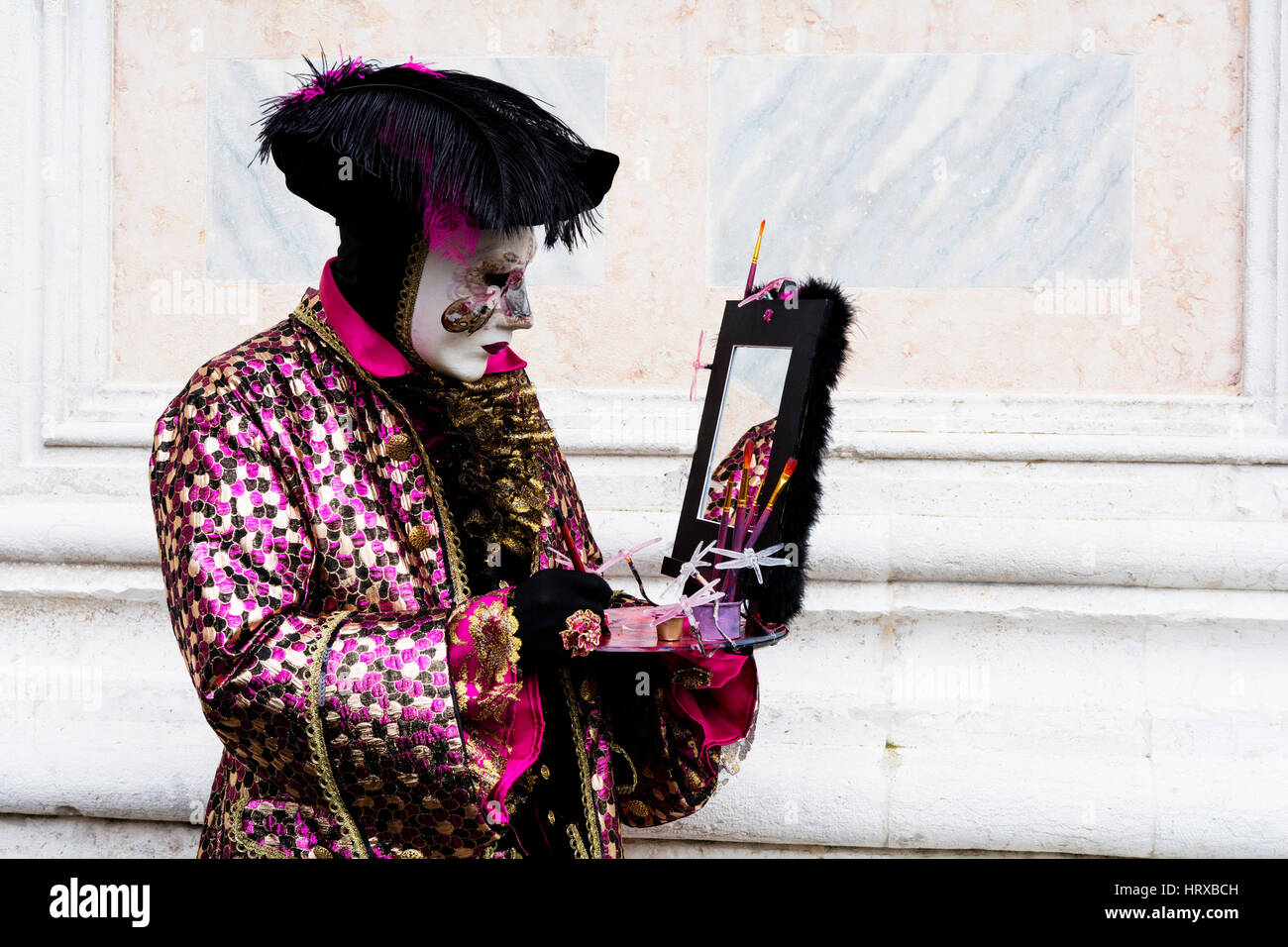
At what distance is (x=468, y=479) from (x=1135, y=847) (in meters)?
1.76

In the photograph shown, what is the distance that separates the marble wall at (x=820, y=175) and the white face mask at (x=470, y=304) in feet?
4.29

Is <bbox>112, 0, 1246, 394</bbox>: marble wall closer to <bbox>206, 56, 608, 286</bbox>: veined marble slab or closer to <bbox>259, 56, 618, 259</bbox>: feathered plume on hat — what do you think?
<bbox>206, 56, 608, 286</bbox>: veined marble slab

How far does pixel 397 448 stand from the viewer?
1.64m

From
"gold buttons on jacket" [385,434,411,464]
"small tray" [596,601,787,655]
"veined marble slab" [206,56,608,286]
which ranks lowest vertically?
"small tray" [596,601,787,655]

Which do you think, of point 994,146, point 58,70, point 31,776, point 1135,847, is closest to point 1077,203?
point 994,146

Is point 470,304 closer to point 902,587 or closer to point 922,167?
point 902,587

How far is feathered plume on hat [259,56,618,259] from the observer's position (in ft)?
4.92

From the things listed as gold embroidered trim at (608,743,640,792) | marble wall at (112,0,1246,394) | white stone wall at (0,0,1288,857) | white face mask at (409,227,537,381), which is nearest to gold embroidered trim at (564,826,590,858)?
gold embroidered trim at (608,743,640,792)

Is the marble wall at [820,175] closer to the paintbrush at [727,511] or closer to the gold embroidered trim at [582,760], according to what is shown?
the paintbrush at [727,511]

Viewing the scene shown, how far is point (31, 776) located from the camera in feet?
8.86

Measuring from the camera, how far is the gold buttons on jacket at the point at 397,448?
5.37 ft

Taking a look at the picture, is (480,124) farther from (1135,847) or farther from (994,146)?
(1135,847)

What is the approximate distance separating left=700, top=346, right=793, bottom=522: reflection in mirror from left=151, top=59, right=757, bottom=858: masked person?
9.9 inches

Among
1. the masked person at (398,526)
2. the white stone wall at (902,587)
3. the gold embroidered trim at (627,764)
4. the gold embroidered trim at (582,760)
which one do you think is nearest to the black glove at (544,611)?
the masked person at (398,526)
